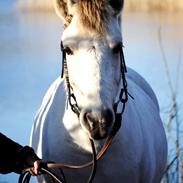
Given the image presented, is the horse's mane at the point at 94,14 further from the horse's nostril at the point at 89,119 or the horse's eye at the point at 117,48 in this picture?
the horse's nostril at the point at 89,119

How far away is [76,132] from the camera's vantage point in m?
3.69

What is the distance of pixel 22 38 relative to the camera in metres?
18.3

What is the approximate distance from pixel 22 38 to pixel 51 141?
14.7m

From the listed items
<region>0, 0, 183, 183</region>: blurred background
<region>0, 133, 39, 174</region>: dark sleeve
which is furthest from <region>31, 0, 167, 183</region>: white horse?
<region>0, 0, 183, 183</region>: blurred background

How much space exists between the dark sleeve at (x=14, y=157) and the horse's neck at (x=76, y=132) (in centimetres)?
30

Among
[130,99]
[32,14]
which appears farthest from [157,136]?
[32,14]

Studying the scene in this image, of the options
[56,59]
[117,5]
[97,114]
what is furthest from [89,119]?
[56,59]

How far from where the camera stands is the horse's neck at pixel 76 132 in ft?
12.0

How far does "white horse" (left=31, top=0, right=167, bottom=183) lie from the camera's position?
A: 10.6 feet

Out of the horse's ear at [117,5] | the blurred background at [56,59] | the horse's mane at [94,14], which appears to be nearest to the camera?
the horse's mane at [94,14]

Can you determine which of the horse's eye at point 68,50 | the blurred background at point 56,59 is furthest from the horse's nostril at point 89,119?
the blurred background at point 56,59

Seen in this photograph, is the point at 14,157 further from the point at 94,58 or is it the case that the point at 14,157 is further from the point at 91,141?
the point at 94,58

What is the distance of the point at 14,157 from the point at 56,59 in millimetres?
9952

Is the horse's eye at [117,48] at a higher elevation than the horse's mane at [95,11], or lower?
lower
